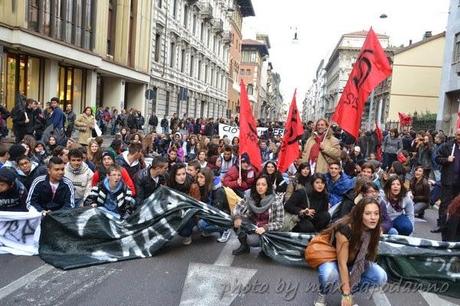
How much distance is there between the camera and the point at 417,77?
4447 centimetres

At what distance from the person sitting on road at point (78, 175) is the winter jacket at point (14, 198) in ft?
3.13

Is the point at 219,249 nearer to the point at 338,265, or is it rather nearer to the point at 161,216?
the point at 161,216

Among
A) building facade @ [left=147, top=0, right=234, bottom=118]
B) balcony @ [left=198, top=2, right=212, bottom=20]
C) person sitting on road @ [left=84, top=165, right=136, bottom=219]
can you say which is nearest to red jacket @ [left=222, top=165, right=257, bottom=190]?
person sitting on road @ [left=84, top=165, right=136, bottom=219]

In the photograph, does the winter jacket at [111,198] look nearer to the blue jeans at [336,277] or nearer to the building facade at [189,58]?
the blue jeans at [336,277]

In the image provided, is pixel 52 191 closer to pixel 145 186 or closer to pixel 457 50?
pixel 145 186

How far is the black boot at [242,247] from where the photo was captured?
652cm

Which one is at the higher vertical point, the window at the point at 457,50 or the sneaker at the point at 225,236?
the window at the point at 457,50

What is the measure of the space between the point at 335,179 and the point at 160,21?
1103 inches

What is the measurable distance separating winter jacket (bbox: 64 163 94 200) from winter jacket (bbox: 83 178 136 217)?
1.96ft

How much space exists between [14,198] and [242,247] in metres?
3.01

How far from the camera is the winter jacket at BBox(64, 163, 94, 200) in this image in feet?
24.2

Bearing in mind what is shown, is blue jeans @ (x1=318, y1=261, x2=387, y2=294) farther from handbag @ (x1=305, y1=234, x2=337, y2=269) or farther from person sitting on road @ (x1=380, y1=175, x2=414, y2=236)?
person sitting on road @ (x1=380, y1=175, x2=414, y2=236)

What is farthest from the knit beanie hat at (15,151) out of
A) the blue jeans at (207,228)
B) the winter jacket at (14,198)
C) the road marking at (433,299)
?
the road marking at (433,299)

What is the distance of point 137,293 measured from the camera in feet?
16.1
